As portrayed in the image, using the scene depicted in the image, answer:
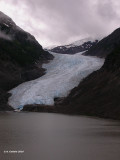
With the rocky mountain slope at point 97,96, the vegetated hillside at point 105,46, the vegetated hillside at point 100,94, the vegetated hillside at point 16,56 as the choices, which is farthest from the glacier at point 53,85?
the vegetated hillside at point 105,46

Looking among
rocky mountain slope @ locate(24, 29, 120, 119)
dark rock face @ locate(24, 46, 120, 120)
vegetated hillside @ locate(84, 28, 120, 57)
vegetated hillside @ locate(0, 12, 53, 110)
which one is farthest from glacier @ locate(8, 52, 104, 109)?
vegetated hillside @ locate(84, 28, 120, 57)

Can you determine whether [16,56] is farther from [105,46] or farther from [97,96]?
[97,96]

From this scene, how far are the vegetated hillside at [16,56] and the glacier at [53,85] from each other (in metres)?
3.93

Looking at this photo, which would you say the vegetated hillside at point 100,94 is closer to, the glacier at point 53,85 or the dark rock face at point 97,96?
the dark rock face at point 97,96

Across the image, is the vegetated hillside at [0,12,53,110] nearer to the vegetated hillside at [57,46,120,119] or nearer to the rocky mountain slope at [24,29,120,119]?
the rocky mountain slope at [24,29,120,119]

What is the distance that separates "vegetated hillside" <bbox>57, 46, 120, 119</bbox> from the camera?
61.8m

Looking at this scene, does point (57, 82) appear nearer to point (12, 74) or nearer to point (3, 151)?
point (12, 74)

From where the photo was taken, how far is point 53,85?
89.1m

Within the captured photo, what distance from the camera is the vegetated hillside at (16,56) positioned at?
103 meters

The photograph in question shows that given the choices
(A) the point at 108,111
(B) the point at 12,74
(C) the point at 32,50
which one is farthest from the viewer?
(C) the point at 32,50

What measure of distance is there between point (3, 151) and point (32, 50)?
111 meters

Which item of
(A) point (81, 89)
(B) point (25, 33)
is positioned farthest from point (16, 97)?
(B) point (25, 33)

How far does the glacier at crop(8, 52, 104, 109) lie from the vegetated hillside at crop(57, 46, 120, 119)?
354 cm

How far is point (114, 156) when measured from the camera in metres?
19.5
